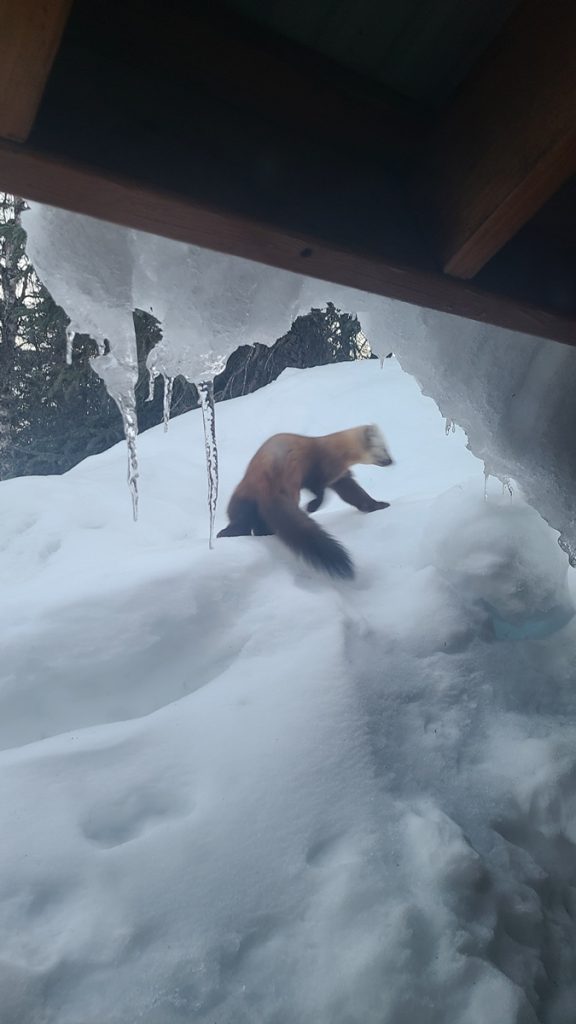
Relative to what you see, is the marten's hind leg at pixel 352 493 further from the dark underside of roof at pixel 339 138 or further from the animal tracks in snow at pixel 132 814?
the dark underside of roof at pixel 339 138

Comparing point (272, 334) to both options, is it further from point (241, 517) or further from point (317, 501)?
point (317, 501)

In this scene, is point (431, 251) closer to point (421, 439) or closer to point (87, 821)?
point (87, 821)

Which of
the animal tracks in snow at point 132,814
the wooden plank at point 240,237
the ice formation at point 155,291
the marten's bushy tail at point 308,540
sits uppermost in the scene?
the ice formation at point 155,291

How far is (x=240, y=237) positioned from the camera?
1.18 meters

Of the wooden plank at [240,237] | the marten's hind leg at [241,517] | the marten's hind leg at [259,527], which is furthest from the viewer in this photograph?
the marten's hind leg at [241,517]

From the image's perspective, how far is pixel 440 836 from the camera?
174cm

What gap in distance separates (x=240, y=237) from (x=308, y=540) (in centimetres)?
234

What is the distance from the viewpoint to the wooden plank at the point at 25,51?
32.0 inches

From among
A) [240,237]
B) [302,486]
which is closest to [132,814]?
[240,237]

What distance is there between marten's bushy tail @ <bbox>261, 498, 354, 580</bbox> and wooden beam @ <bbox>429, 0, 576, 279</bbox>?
203 centimetres

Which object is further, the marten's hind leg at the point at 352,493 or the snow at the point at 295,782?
the marten's hind leg at the point at 352,493

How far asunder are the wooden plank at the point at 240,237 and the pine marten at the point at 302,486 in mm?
1920

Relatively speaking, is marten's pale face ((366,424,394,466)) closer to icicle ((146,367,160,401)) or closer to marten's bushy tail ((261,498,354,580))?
marten's bushy tail ((261,498,354,580))

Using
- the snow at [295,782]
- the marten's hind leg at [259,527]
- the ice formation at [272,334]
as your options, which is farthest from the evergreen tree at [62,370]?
the ice formation at [272,334]
